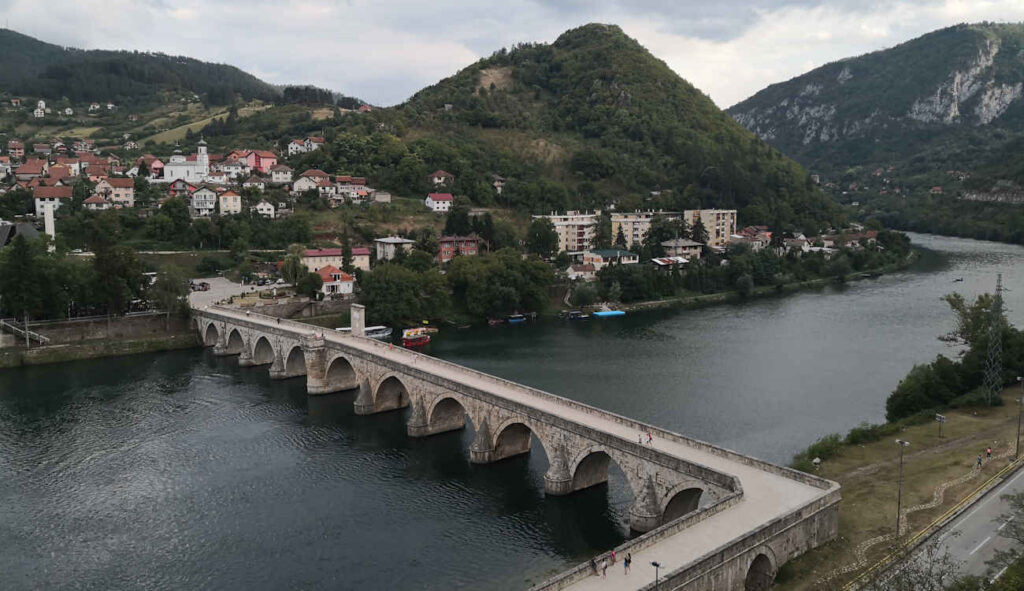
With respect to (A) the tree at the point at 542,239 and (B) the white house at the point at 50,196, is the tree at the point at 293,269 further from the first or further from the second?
(B) the white house at the point at 50,196

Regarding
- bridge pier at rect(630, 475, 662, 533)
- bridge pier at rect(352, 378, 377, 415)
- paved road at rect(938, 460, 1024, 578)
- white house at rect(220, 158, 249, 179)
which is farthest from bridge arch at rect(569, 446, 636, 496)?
white house at rect(220, 158, 249, 179)

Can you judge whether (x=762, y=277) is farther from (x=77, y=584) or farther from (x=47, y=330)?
(x=77, y=584)

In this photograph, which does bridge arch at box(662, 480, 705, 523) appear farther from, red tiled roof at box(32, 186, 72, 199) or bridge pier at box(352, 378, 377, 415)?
red tiled roof at box(32, 186, 72, 199)

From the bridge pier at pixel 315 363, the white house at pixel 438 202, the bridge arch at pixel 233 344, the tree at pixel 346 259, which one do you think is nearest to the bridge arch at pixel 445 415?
the bridge pier at pixel 315 363

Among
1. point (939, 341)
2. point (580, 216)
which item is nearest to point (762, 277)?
point (580, 216)

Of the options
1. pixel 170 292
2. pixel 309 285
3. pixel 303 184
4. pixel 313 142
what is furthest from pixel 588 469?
pixel 313 142

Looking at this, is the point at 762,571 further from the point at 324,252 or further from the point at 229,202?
the point at 229,202
